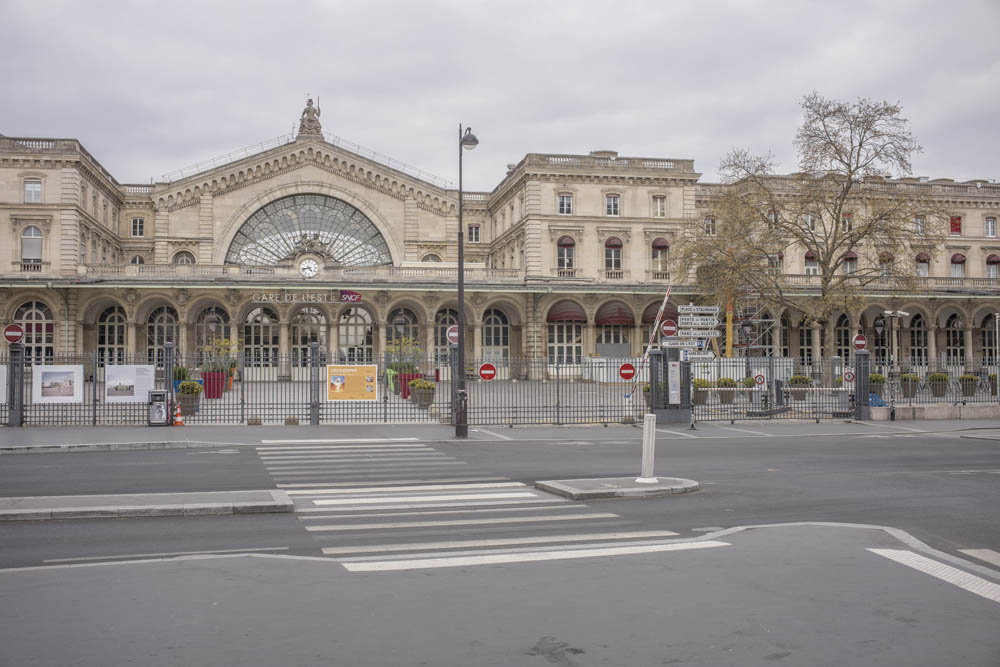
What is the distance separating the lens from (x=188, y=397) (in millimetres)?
26406

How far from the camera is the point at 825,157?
4109 cm

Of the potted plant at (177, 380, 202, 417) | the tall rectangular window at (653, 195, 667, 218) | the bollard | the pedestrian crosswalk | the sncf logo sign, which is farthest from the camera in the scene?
the tall rectangular window at (653, 195, 667, 218)

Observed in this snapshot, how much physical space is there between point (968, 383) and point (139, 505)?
30007 millimetres

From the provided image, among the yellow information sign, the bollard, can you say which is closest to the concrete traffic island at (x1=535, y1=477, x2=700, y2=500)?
the bollard

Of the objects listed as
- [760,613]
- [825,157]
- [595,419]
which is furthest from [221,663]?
[825,157]

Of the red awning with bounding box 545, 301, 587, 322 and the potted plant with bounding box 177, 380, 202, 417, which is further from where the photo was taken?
the red awning with bounding box 545, 301, 587, 322

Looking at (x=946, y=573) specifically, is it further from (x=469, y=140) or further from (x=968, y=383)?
(x=968, y=383)

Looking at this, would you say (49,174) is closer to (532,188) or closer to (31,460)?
(532,188)

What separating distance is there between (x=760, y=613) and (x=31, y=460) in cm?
1569

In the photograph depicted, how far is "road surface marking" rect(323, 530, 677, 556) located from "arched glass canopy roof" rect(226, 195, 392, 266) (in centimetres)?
5203

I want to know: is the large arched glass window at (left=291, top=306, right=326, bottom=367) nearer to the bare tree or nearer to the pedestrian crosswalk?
the bare tree

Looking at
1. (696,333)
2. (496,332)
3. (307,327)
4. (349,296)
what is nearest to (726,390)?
(696,333)

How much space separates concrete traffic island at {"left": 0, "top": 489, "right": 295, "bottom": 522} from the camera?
400 inches

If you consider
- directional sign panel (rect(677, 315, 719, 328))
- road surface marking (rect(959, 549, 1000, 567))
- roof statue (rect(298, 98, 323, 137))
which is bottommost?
road surface marking (rect(959, 549, 1000, 567))
